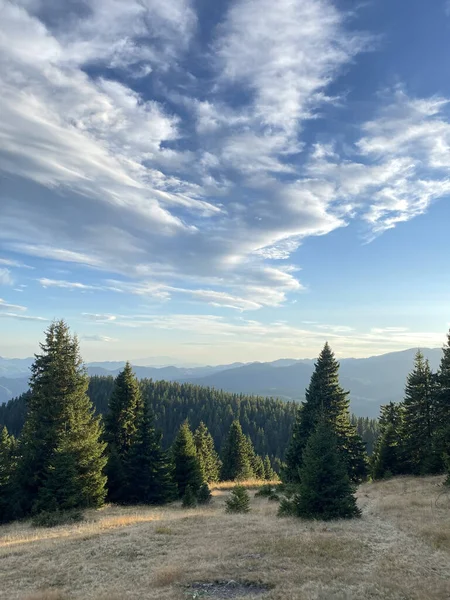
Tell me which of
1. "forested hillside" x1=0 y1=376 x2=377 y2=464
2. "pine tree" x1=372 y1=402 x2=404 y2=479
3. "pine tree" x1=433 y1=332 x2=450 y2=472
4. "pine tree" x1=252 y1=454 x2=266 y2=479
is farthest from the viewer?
"forested hillside" x1=0 y1=376 x2=377 y2=464

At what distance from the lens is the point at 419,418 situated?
37.3 m

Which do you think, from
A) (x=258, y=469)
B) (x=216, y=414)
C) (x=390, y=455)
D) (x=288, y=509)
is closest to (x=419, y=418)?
(x=390, y=455)

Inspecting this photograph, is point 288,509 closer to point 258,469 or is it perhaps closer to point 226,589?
point 226,589

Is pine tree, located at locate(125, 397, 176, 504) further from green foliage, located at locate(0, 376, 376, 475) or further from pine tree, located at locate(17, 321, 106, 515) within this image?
green foliage, located at locate(0, 376, 376, 475)

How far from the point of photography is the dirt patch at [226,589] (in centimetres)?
1051

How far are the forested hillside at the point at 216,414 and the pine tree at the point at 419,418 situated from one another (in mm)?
121364

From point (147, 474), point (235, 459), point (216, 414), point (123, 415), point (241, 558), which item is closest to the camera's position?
point (241, 558)

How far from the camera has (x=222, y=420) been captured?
169m

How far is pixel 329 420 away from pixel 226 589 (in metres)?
25.9

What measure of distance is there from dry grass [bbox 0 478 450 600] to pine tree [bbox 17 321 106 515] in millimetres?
4795

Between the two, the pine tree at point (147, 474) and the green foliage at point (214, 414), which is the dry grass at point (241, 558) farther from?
the green foliage at point (214, 414)

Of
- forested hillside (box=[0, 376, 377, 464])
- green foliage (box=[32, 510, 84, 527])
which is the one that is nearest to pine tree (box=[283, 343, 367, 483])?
green foliage (box=[32, 510, 84, 527])

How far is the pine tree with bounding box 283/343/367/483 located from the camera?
35.6 metres

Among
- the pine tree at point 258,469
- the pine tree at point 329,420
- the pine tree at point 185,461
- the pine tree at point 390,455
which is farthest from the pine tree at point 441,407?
the pine tree at point 258,469
